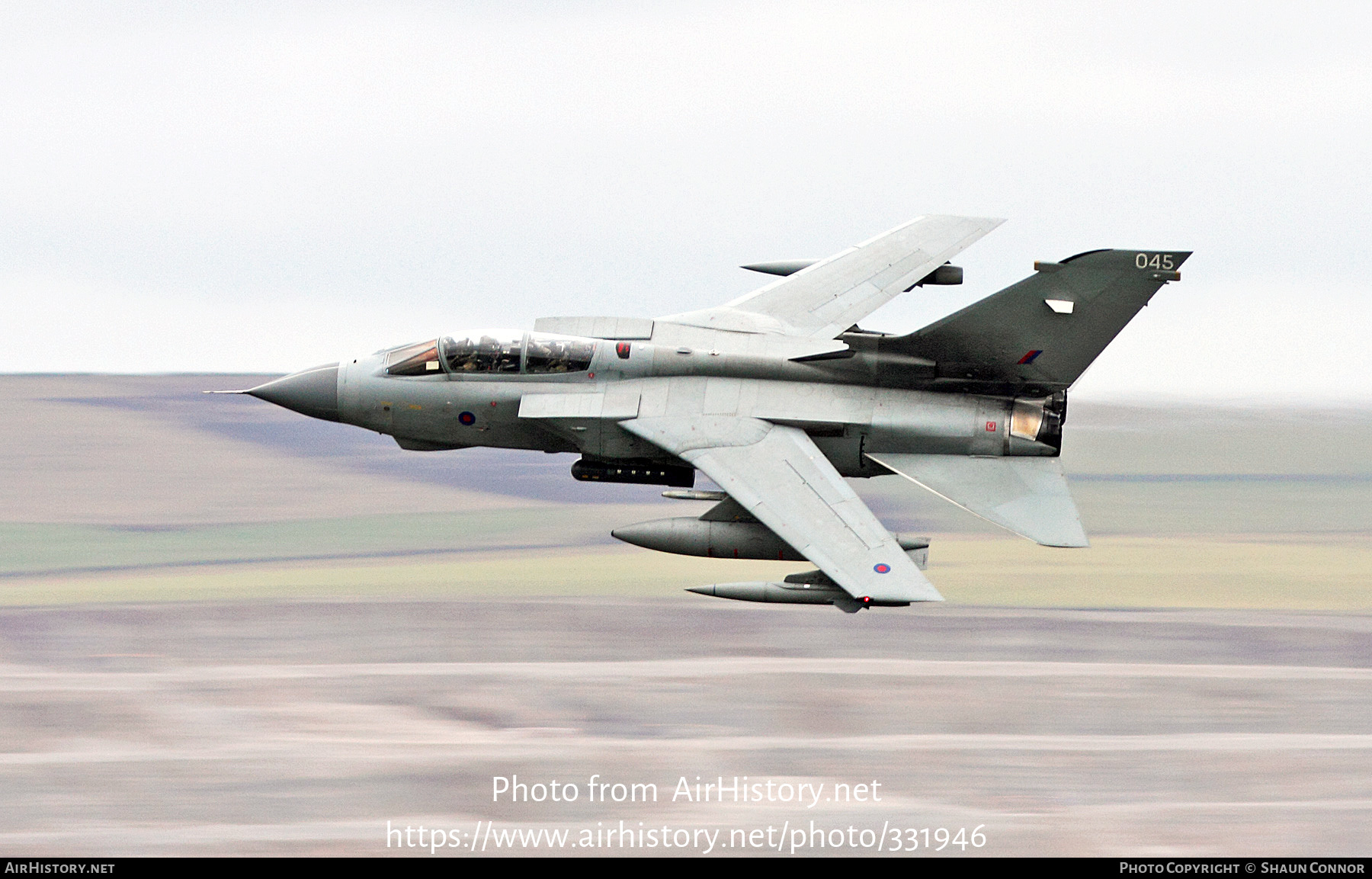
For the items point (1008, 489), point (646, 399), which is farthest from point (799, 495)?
point (1008, 489)

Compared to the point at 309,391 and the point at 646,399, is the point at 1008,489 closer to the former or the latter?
the point at 646,399

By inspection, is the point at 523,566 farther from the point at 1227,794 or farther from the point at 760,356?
the point at 1227,794

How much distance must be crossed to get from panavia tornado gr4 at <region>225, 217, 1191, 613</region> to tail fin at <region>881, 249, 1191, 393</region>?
26 mm

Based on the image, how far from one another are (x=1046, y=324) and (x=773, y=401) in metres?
4.32

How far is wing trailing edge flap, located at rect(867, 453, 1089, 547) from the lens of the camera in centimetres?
2270

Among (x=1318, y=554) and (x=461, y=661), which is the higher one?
(x=1318, y=554)

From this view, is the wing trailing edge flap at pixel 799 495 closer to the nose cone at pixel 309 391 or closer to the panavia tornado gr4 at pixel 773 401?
the panavia tornado gr4 at pixel 773 401

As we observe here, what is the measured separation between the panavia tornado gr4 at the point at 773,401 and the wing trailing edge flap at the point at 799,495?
0.04 m

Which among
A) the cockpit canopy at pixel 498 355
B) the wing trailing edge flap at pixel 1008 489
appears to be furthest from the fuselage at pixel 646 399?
the wing trailing edge flap at pixel 1008 489

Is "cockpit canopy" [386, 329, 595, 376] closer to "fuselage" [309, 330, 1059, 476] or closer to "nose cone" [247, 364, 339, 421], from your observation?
"fuselage" [309, 330, 1059, 476]

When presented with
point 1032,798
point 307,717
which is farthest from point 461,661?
point 1032,798

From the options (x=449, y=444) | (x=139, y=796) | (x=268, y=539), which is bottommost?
(x=139, y=796)

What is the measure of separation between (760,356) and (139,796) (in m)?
10.9

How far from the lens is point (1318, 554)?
29.1 m
